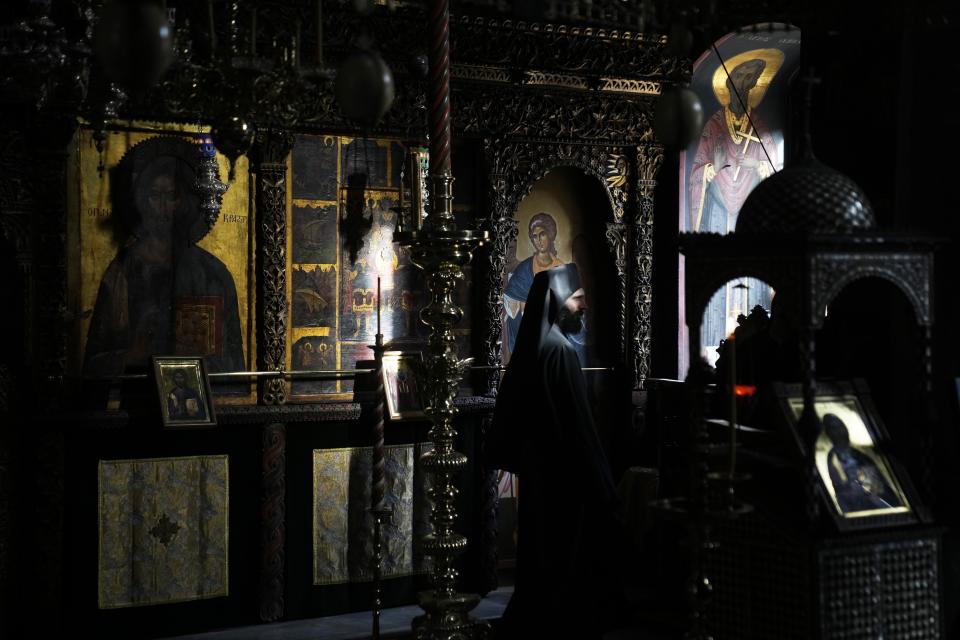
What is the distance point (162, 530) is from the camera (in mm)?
7000

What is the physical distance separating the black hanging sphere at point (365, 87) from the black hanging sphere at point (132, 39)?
0.83m

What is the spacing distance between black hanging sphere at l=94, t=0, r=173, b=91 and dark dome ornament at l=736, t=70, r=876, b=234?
2.36 metres

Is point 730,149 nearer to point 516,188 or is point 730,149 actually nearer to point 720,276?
point 516,188

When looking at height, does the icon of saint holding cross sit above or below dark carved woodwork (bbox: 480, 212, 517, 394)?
above

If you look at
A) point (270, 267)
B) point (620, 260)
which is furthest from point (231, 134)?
point (620, 260)

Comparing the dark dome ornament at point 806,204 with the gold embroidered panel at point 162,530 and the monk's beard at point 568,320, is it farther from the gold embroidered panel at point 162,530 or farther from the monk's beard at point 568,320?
the gold embroidered panel at point 162,530

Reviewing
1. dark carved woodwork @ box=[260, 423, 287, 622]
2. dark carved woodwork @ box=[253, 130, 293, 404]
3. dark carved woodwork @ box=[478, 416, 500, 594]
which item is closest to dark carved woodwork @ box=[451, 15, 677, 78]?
dark carved woodwork @ box=[253, 130, 293, 404]

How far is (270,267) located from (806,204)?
12.7 ft

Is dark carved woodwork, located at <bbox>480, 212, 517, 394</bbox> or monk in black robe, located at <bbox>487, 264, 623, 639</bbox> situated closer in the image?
monk in black robe, located at <bbox>487, 264, 623, 639</bbox>

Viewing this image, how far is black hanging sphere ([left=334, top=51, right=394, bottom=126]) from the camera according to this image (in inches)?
146

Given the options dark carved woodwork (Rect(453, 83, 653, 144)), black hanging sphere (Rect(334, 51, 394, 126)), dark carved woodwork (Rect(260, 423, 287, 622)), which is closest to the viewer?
black hanging sphere (Rect(334, 51, 394, 126))

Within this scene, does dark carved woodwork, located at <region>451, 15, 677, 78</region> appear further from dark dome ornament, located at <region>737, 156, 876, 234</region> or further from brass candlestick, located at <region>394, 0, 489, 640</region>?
dark dome ornament, located at <region>737, 156, 876, 234</region>

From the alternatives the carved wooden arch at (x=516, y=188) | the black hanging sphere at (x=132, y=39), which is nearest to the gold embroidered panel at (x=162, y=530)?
the carved wooden arch at (x=516, y=188)

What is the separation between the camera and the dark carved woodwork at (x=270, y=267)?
7332 mm
